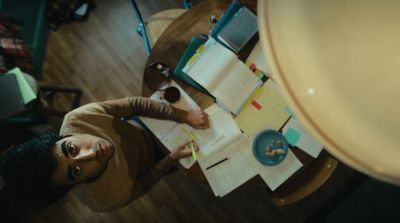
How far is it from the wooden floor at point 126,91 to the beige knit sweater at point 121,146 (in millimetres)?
781

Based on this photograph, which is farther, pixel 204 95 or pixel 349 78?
pixel 204 95

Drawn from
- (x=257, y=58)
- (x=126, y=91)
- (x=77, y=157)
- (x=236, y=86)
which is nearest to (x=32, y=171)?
(x=77, y=157)

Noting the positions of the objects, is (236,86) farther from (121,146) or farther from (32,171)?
(32,171)

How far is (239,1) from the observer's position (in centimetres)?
169

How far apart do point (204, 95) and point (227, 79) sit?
15 centimetres

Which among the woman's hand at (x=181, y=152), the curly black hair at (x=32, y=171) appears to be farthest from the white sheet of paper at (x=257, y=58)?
the curly black hair at (x=32, y=171)

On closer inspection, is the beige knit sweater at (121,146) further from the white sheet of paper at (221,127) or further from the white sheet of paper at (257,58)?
the white sheet of paper at (257,58)

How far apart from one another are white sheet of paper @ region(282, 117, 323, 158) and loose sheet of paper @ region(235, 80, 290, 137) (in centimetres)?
3

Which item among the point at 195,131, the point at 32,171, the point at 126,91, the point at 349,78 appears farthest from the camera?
the point at 126,91

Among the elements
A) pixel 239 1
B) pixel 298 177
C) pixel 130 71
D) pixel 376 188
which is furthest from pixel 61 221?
pixel 376 188

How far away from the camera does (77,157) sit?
128 centimetres

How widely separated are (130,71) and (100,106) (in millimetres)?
1174

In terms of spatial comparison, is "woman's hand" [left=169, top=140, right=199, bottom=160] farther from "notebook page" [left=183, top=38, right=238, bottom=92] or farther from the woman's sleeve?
"notebook page" [left=183, top=38, right=238, bottom=92]

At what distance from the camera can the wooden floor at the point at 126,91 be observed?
2.28 m
